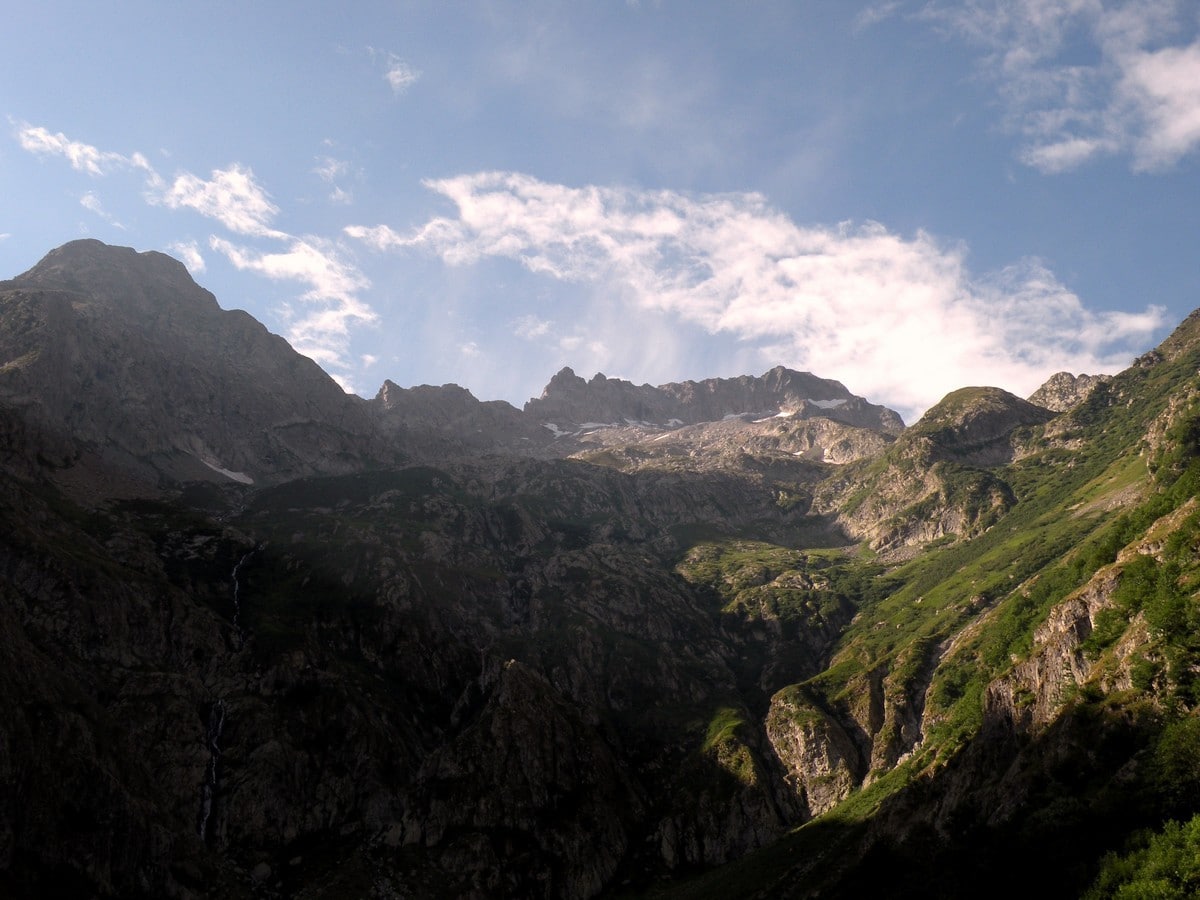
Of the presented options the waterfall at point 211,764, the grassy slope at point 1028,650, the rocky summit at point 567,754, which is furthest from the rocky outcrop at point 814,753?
the waterfall at point 211,764

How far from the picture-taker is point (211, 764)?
144625mm

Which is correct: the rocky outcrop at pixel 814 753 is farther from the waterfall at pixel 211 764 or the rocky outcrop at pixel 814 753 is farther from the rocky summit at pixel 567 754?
the waterfall at pixel 211 764

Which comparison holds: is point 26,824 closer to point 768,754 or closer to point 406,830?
point 406,830

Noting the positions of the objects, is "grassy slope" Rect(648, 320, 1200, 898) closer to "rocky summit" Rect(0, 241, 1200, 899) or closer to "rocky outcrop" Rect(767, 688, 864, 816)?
"rocky summit" Rect(0, 241, 1200, 899)

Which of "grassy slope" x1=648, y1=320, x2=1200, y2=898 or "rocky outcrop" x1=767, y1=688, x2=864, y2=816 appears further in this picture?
"rocky outcrop" x1=767, y1=688, x2=864, y2=816

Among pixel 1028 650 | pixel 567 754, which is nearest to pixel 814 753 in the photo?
pixel 567 754

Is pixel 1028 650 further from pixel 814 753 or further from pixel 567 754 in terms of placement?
pixel 567 754

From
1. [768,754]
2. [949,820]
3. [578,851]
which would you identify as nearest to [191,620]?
[578,851]

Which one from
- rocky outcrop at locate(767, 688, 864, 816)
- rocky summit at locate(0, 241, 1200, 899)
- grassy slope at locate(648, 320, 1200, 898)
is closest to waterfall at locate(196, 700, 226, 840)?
rocky summit at locate(0, 241, 1200, 899)

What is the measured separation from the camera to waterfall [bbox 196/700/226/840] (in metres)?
137

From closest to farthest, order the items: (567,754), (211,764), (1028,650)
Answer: (1028,650) < (211,764) < (567,754)

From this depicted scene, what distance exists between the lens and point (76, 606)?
15300cm

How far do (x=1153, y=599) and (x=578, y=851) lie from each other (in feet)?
364

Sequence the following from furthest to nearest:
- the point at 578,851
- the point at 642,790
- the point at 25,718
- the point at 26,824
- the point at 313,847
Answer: the point at 642,790 < the point at 578,851 < the point at 313,847 < the point at 25,718 < the point at 26,824
